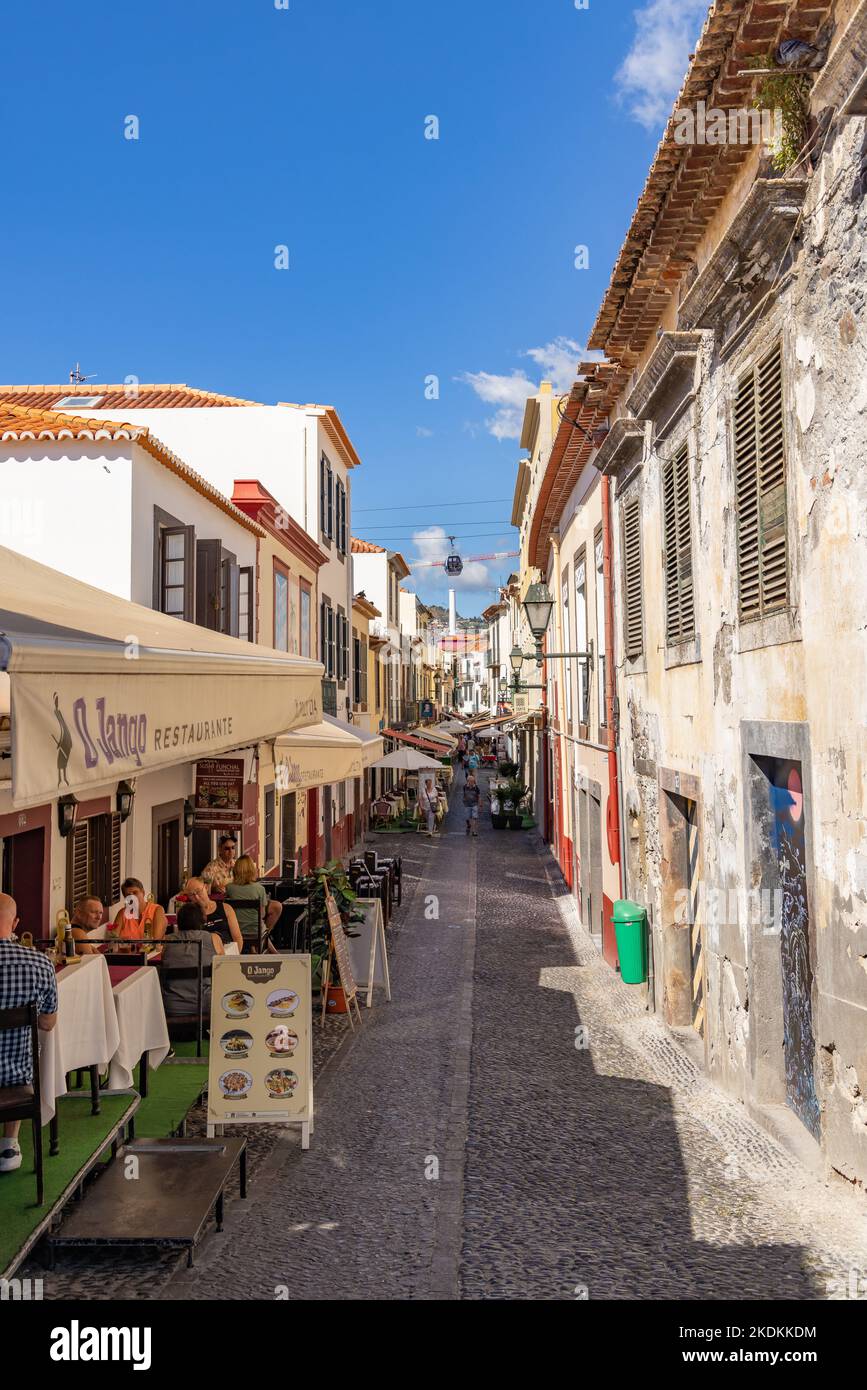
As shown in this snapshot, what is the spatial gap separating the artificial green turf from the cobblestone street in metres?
0.73

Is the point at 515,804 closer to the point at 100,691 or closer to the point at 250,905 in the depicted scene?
the point at 250,905

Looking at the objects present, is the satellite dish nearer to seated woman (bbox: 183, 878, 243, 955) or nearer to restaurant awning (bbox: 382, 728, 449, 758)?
restaurant awning (bbox: 382, 728, 449, 758)

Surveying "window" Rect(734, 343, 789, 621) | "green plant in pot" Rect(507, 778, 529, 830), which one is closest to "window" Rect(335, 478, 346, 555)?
"green plant in pot" Rect(507, 778, 529, 830)

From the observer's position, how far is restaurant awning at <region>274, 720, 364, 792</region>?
1260 centimetres

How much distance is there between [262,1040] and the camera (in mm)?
6793

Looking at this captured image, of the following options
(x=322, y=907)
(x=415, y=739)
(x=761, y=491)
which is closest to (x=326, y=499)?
(x=415, y=739)

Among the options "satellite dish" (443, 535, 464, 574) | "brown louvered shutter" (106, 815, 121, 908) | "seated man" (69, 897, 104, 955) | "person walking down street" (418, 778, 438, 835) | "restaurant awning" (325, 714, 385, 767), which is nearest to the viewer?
"seated man" (69, 897, 104, 955)

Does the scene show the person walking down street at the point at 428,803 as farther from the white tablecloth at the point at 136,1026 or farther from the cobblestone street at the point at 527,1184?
the white tablecloth at the point at 136,1026

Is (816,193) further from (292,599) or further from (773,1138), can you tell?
(292,599)

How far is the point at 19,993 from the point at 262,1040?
2.29 metres

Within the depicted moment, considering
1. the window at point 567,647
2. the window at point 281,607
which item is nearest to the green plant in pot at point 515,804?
the window at point 567,647

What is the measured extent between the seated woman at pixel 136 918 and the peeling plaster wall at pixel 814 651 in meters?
4.77
